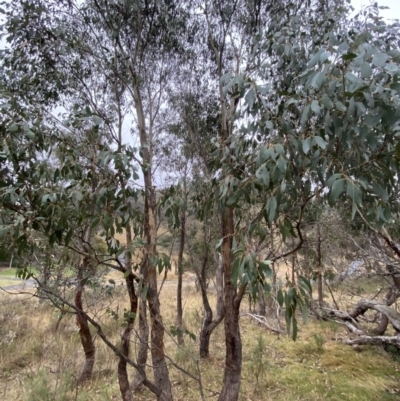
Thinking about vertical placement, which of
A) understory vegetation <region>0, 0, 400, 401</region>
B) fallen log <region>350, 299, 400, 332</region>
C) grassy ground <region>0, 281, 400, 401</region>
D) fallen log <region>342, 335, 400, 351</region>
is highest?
understory vegetation <region>0, 0, 400, 401</region>

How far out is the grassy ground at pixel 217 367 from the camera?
3381 mm

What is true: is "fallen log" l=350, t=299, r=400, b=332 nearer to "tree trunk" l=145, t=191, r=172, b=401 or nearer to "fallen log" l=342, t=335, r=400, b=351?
"fallen log" l=342, t=335, r=400, b=351

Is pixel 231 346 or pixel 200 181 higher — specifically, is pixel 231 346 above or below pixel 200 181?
below

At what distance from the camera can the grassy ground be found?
3.38m

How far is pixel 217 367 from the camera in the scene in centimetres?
434

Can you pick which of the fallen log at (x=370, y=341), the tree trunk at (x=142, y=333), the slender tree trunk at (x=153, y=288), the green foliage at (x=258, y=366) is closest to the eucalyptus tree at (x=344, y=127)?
the slender tree trunk at (x=153, y=288)

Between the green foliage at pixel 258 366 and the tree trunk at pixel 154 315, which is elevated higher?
the tree trunk at pixel 154 315

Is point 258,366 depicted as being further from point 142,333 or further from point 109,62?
point 109,62

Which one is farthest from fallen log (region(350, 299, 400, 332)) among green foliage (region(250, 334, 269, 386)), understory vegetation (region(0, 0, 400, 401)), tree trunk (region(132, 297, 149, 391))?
tree trunk (region(132, 297, 149, 391))

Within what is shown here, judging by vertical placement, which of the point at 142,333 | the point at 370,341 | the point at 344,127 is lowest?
the point at 370,341

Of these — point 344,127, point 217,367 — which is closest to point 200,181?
point 344,127

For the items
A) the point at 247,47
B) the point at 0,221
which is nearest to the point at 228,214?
the point at 0,221

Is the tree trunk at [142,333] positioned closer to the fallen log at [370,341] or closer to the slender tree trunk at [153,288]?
the slender tree trunk at [153,288]

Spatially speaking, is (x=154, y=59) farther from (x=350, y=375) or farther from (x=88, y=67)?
(x=350, y=375)
